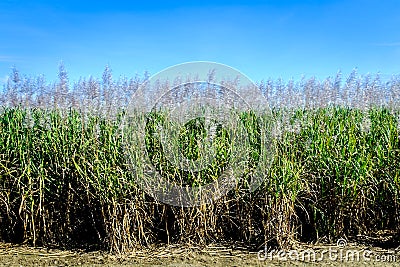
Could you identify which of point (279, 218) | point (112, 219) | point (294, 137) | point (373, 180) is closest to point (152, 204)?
point (112, 219)

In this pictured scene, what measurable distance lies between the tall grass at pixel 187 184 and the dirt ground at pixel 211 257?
105 mm

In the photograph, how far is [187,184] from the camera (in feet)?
13.6

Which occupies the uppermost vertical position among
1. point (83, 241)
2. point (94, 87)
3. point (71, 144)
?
point (94, 87)

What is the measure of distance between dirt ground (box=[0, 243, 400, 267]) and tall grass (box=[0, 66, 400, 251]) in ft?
0.34

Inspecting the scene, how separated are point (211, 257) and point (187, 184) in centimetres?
66

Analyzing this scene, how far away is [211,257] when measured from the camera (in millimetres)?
4062

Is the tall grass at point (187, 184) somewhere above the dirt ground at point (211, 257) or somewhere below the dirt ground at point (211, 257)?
above

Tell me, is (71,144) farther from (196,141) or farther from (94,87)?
(94,87)

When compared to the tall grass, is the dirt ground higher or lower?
Answer: lower

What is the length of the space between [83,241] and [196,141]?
1.41m

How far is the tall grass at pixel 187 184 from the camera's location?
4.05 m

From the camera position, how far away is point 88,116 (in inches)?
191

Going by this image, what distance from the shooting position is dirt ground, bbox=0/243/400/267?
13.0ft

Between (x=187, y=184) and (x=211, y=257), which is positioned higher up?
(x=187, y=184)
